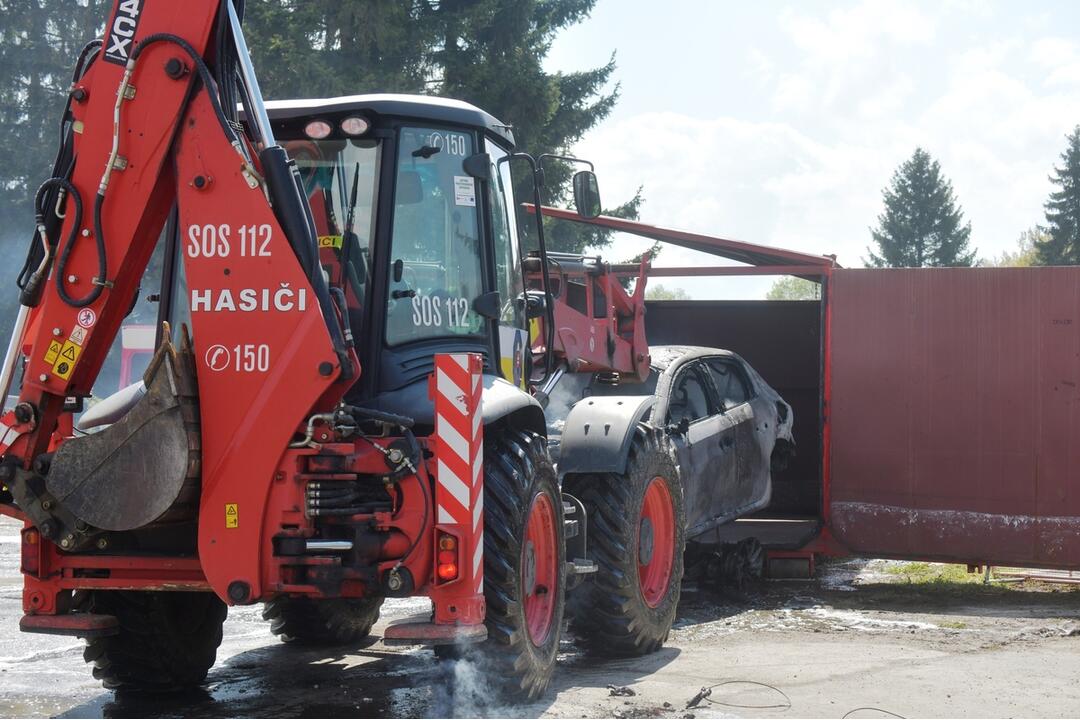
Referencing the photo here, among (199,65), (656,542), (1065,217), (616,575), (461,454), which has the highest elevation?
(1065,217)

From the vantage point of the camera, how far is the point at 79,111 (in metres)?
6.06

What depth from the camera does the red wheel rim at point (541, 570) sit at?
671 cm

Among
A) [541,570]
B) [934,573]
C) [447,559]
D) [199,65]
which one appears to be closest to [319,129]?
[199,65]

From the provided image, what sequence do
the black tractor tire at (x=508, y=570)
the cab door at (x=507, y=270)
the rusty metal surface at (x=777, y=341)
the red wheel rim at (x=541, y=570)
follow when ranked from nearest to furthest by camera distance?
the black tractor tire at (x=508, y=570) → the red wheel rim at (x=541, y=570) → the cab door at (x=507, y=270) → the rusty metal surface at (x=777, y=341)

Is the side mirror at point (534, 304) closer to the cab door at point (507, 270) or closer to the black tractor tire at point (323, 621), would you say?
the cab door at point (507, 270)

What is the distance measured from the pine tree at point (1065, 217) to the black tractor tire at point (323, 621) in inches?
1979

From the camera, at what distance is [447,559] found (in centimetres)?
593

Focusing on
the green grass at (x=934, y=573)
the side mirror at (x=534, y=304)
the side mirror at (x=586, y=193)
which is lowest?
the green grass at (x=934, y=573)

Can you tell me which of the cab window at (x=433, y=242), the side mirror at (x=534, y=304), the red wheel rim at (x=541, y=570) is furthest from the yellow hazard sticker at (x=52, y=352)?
the side mirror at (x=534, y=304)

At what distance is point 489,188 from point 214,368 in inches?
70.9

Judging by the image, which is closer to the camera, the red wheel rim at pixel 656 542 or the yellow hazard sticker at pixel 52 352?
the yellow hazard sticker at pixel 52 352

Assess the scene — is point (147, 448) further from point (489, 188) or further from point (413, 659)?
point (413, 659)

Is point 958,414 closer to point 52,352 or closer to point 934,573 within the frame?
point 934,573

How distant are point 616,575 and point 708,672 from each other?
820mm
